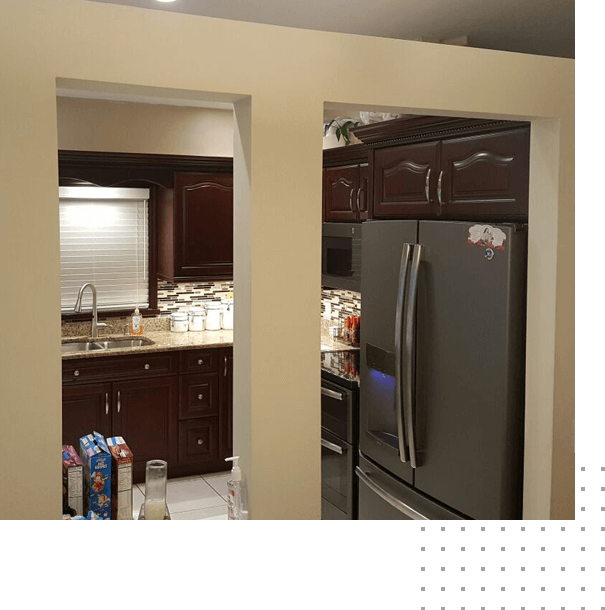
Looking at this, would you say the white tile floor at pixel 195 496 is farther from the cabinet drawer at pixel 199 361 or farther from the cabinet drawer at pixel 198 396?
the cabinet drawer at pixel 199 361

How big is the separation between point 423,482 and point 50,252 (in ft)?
6.79

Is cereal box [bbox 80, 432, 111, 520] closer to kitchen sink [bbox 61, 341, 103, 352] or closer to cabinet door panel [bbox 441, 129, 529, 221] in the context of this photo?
cabinet door panel [bbox 441, 129, 529, 221]

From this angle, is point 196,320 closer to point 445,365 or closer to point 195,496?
point 195,496

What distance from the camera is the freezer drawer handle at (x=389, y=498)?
10.7 feet

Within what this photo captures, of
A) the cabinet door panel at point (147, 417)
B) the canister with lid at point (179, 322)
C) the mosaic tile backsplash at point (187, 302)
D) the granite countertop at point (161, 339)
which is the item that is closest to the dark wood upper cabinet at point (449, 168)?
the granite countertop at point (161, 339)

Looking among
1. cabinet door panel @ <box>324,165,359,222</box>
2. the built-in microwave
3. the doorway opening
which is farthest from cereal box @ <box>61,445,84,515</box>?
the doorway opening

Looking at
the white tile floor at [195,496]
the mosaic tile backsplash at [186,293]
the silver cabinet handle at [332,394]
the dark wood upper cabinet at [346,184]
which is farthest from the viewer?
the mosaic tile backsplash at [186,293]

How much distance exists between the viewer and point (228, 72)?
1.93 meters

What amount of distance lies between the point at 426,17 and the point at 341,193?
1635 mm

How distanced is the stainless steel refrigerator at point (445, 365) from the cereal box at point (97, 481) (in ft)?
4.95

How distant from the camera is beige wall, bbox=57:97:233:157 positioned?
5672 millimetres

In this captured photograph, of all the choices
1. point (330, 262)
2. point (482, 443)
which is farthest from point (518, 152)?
point (330, 262)
